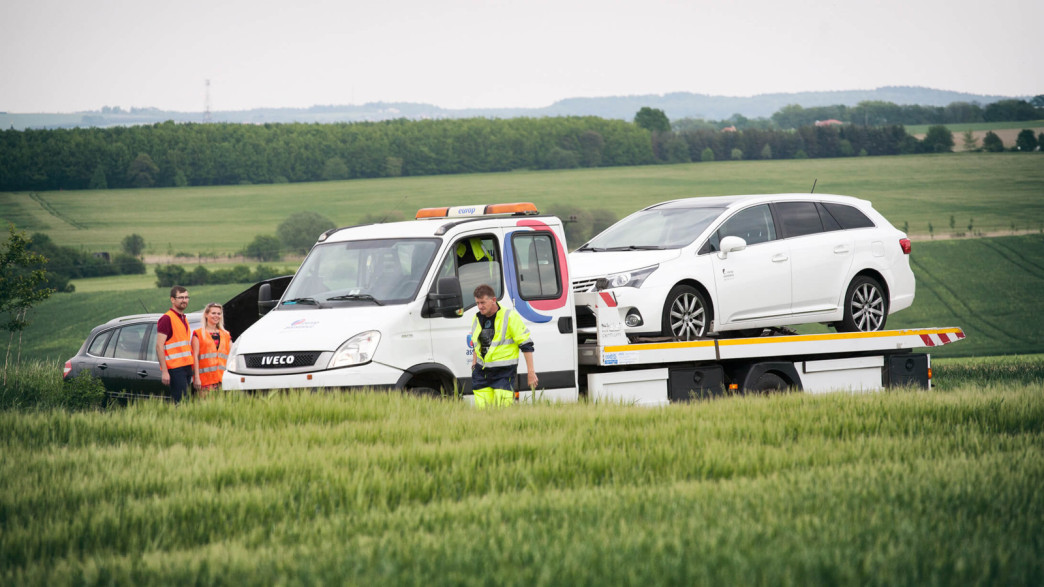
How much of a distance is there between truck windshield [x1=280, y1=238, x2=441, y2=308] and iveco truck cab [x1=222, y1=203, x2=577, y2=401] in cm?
1

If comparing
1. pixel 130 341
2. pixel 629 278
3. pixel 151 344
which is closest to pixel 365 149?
pixel 130 341

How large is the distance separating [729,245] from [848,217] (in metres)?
2.34

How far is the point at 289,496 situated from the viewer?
6.91 meters

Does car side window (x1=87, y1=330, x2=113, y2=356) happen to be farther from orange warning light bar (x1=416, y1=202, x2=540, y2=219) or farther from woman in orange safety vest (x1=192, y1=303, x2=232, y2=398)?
orange warning light bar (x1=416, y1=202, x2=540, y2=219)

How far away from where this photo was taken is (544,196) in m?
120

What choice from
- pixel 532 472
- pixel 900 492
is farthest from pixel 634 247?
pixel 900 492

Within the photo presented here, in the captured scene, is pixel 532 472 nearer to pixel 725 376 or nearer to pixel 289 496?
pixel 289 496

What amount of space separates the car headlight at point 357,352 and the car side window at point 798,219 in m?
5.13

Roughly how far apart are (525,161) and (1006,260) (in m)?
69.6

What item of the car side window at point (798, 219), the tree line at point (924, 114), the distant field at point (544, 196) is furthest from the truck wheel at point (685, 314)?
the tree line at point (924, 114)

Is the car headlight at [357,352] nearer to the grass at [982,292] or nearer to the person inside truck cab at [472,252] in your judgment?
the person inside truck cab at [472,252]

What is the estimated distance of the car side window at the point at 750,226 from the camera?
11750mm

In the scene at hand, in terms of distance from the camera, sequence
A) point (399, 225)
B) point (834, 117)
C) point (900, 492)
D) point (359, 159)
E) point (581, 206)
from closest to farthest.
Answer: point (900, 492) < point (399, 225) < point (581, 206) < point (359, 159) < point (834, 117)

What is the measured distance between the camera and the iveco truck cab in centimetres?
983
